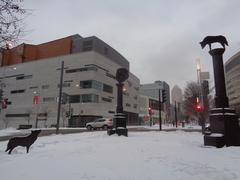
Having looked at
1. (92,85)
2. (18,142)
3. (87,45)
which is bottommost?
(18,142)

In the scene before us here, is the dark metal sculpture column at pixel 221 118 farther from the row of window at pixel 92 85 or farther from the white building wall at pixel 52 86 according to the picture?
the row of window at pixel 92 85

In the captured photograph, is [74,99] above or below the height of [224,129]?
above

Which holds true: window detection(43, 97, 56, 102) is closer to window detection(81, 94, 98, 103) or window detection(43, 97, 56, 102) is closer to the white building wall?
the white building wall

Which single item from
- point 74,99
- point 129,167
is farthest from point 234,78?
point 129,167

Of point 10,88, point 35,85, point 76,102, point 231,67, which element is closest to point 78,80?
point 76,102

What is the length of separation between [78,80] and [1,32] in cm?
6088

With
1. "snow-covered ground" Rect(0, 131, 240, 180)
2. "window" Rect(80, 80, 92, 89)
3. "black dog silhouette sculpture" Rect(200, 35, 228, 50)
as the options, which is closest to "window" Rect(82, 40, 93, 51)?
"window" Rect(80, 80, 92, 89)

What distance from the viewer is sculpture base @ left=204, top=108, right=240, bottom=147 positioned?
934cm

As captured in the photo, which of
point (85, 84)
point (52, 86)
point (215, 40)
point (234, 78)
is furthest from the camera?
point (234, 78)

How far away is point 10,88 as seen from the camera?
81.6 m

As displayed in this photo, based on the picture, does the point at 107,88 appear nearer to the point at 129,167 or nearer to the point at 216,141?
the point at 216,141

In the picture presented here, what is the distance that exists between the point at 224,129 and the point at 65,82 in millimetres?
63378

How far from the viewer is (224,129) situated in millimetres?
9555

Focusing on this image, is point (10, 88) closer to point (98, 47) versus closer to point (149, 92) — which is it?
point (98, 47)
